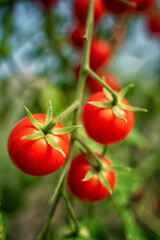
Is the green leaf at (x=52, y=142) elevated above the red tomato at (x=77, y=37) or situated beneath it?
situated beneath

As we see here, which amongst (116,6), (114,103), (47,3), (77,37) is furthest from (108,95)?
(47,3)

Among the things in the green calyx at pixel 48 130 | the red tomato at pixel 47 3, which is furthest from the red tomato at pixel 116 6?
the green calyx at pixel 48 130

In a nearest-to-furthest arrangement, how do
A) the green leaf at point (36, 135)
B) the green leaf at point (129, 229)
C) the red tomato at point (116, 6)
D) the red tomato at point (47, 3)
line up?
the green leaf at point (36, 135), the green leaf at point (129, 229), the red tomato at point (116, 6), the red tomato at point (47, 3)

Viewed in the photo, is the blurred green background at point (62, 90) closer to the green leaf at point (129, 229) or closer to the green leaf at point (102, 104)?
the green leaf at point (129, 229)

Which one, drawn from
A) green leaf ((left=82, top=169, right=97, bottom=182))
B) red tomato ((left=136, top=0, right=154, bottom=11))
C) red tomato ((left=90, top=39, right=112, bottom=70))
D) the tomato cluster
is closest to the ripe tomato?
red tomato ((left=90, top=39, right=112, bottom=70))

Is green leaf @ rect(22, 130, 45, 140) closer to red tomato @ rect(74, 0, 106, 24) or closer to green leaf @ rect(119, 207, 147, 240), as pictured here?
Result: green leaf @ rect(119, 207, 147, 240)

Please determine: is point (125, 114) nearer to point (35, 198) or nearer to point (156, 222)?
point (156, 222)
